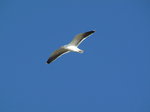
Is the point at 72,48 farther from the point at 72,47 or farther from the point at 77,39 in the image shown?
the point at 77,39

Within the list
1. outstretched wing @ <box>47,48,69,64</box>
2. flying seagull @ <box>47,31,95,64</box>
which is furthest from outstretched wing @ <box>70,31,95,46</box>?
outstretched wing @ <box>47,48,69,64</box>

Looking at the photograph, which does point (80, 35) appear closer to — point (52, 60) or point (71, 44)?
point (71, 44)

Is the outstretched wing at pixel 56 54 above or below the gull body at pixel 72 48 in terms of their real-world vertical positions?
above

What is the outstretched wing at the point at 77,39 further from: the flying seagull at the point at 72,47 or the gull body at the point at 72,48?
the gull body at the point at 72,48

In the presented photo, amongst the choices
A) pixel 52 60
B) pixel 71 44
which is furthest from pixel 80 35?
pixel 52 60

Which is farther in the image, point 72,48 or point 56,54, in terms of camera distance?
point 56,54

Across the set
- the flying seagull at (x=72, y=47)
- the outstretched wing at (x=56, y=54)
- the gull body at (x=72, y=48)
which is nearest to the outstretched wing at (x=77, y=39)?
the flying seagull at (x=72, y=47)

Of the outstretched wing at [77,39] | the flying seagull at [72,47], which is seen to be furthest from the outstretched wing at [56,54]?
the outstretched wing at [77,39]

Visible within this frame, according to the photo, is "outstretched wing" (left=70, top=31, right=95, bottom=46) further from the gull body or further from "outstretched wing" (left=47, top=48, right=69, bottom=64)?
"outstretched wing" (left=47, top=48, right=69, bottom=64)

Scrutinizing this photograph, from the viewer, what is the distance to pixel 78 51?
15680 mm

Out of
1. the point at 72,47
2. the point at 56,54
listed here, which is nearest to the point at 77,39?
the point at 72,47

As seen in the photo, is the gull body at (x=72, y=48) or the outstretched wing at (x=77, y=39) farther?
the outstretched wing at (x=77, y=39)

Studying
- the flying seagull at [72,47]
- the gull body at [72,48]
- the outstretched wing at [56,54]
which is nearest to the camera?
the gull body at [72,48]

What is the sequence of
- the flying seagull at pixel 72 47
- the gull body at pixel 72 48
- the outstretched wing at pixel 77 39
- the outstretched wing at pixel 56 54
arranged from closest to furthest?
the gull body at pixel 72 48 → the flying seagull at pixel 72 47 → the outstretched wing at pixel 77 39 → the outstretched wing at pixel 56 54
